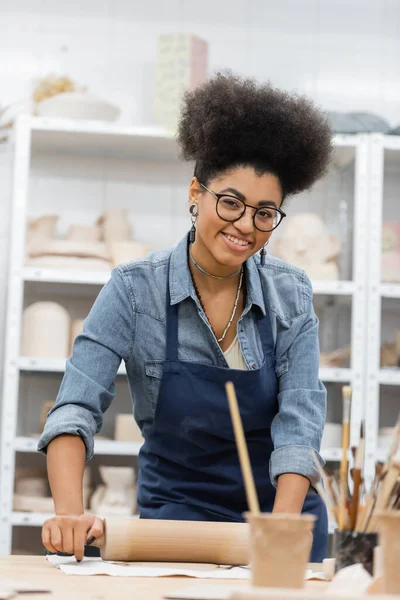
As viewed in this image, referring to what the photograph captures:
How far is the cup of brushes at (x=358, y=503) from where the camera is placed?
982 millimetres

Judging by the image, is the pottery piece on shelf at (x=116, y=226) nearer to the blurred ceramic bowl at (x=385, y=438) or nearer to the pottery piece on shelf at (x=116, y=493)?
the pottery piece on shelf at (x=116, y=493)

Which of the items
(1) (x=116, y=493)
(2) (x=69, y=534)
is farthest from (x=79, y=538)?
(1) (x=116, y=493)

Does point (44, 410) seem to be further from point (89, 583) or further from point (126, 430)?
point (89, 583)

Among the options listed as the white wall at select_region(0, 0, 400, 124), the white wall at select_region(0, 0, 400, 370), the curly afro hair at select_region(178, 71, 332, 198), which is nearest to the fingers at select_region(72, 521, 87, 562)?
the curly afro hair at select_region(178, 71, 332, 198)

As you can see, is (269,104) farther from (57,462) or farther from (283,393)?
(57,462)

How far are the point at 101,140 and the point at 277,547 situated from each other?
8.54ft

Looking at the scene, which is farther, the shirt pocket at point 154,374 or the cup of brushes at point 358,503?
the shirt pocket at point 154,374

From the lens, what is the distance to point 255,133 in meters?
1.63

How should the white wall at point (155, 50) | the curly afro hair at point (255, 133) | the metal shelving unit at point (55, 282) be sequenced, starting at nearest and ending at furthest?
the curly afro hair at point (255, 133) → the metal shelving unit at point (55, 282) → the white wall at point (155, 50)

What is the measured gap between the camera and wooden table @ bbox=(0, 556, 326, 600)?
1034 mm

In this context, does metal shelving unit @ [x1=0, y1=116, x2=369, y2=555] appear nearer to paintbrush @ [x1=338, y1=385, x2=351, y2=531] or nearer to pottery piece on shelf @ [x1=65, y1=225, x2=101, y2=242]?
pottery piece on shelf @ [x1=65, y1=225, x2=101, y2=242]

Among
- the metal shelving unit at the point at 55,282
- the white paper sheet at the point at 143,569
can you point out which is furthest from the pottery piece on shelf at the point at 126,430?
the white paper sheet at the point at 143,569

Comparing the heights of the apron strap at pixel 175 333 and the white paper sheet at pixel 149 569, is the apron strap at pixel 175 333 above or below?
above

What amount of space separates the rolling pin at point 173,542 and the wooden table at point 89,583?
4.2 inches
